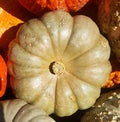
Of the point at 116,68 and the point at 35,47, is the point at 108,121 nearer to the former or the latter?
the point at 116,68

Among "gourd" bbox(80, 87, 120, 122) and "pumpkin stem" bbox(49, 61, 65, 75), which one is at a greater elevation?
"pumpkin stem" bbox(49, 61, 65, 75)

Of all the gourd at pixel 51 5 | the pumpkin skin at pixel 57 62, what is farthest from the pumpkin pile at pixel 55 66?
the gourd at pixel 51 5

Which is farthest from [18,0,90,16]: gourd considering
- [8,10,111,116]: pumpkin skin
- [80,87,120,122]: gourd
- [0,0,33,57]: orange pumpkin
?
[80,87,120,122]: gourd

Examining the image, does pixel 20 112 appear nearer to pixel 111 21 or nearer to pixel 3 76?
pixel 3 76

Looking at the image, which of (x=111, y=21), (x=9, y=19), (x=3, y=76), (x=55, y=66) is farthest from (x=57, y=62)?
(x=9, y=19)

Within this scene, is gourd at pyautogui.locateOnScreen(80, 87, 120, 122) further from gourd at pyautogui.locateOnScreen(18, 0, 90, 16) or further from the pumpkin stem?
gourd at pyautogui.locateOnScreen(18, 0, 90, 16)

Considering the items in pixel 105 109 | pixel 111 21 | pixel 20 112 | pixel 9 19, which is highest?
pixel 9 19

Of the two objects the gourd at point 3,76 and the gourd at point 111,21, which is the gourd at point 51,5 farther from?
the gourd at point 3,76
